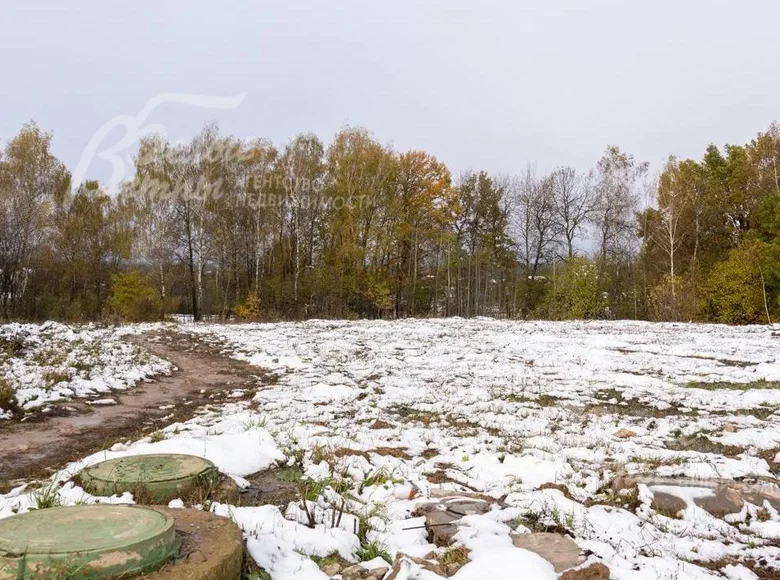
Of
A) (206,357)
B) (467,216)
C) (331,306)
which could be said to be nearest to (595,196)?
(467,216)

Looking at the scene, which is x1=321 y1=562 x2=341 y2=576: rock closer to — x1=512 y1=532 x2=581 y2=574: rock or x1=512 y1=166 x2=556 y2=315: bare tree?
x1=512 y1=532 x2=581 y2=574: rock

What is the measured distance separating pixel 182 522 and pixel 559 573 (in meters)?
2.04

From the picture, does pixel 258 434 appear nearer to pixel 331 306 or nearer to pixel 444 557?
pixel 444 557

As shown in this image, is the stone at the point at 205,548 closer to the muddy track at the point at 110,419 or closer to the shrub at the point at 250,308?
the muddy track at the point at 110,419

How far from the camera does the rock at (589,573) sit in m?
2.76

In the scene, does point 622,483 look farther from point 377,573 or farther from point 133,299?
point 133,299

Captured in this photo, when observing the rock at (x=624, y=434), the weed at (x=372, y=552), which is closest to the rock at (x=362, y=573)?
the weed at (x=372, y=552)

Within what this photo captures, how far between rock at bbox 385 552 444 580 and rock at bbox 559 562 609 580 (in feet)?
2.14

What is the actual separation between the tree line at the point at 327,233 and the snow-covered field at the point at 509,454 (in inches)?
800

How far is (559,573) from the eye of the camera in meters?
2.79

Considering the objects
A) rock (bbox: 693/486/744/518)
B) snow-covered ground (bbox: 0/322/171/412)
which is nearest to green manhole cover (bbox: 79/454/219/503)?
rock (bbox: 693/486/744/518)

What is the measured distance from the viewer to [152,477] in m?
3.78

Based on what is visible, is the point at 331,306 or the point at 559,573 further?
the point at 331,306

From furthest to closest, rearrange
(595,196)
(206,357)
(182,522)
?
(595,196) < (206,357) < (182,522)
